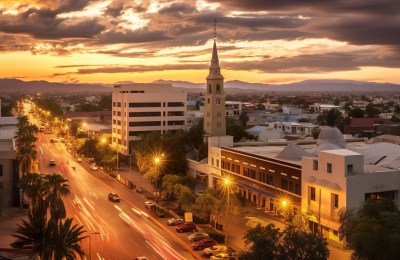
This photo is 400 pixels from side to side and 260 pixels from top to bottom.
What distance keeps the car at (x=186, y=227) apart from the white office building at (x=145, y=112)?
55617mm

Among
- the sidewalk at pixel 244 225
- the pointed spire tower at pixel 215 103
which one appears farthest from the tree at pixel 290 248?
the pointed spire tower at pixel 215 103

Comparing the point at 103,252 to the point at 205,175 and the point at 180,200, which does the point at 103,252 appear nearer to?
the point at 180,200

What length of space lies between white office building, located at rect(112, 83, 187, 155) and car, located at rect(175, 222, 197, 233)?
55.6 m

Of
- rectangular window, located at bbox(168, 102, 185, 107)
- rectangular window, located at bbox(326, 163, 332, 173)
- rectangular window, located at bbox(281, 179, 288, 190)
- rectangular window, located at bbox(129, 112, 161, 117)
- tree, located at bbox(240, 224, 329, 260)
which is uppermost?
rectangular window, located at bbox(168, 102, 185, 107)

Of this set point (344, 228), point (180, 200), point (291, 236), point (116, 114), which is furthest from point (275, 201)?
point (116, 114)

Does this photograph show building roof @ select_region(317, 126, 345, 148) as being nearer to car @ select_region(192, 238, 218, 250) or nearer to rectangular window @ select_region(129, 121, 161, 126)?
car @ select_region(192, 238, 218, 250)

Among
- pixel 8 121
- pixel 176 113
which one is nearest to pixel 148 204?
pixel 176 113

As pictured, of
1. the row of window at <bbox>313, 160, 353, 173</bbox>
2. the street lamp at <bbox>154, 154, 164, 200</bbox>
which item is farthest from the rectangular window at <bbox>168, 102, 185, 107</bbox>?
the row of window at <bbox>313, 160, 353, 173</bbox>

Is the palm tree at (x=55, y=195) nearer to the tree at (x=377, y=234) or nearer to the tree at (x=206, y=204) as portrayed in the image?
the tree at (x=206, y=204)

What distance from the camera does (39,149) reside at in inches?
4813

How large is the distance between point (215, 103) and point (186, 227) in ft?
129

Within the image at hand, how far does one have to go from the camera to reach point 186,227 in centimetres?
5381

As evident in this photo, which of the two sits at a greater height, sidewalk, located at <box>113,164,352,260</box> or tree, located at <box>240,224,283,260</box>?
tree, located at <box>240,224,283,260</box>

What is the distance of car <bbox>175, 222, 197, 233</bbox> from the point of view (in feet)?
176
